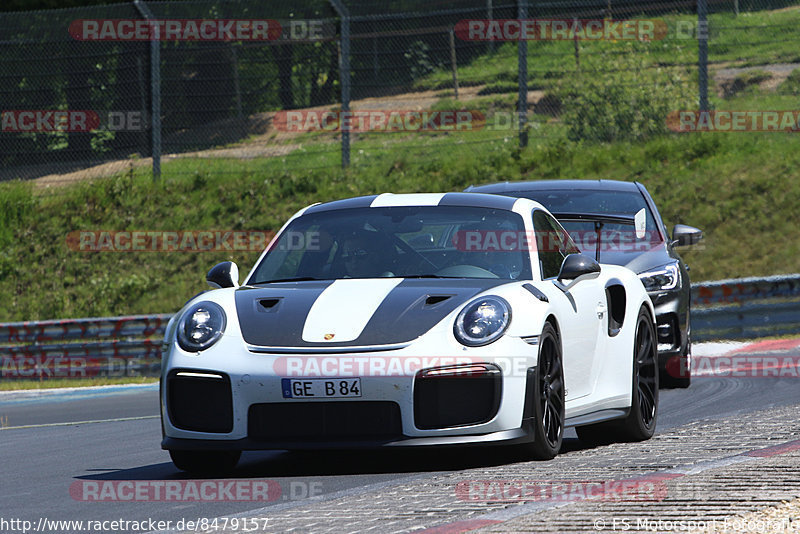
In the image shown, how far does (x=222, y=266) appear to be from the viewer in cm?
736

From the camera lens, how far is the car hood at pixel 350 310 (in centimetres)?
633

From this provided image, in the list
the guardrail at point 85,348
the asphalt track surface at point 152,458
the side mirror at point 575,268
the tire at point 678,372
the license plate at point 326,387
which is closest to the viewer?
the asphalt track surface at point 152,458

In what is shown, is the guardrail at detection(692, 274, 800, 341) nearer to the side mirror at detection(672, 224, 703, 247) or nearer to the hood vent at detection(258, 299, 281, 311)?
the side mirror at detection(672, 224, 703, 247)

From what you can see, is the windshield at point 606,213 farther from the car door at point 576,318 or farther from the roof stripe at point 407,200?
the roof stripe at point 407,200

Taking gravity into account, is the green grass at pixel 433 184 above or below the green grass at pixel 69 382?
above

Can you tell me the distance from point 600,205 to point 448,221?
4585 millimetres

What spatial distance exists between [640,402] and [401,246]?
1671mm

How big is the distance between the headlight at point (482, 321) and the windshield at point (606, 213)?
4.40 m

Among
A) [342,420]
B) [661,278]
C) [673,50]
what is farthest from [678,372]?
[673,50]

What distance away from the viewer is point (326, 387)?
6.19 meters

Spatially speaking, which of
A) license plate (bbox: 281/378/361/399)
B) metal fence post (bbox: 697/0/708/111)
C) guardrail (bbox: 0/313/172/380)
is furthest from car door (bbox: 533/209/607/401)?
metal fence post (bbox: 697/0/708/111)

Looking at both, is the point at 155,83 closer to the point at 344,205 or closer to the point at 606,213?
the point at 606,213

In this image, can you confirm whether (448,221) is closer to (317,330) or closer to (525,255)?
(525,255)

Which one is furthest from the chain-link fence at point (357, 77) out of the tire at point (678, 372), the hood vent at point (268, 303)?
the hood vent at point (268, 303)
